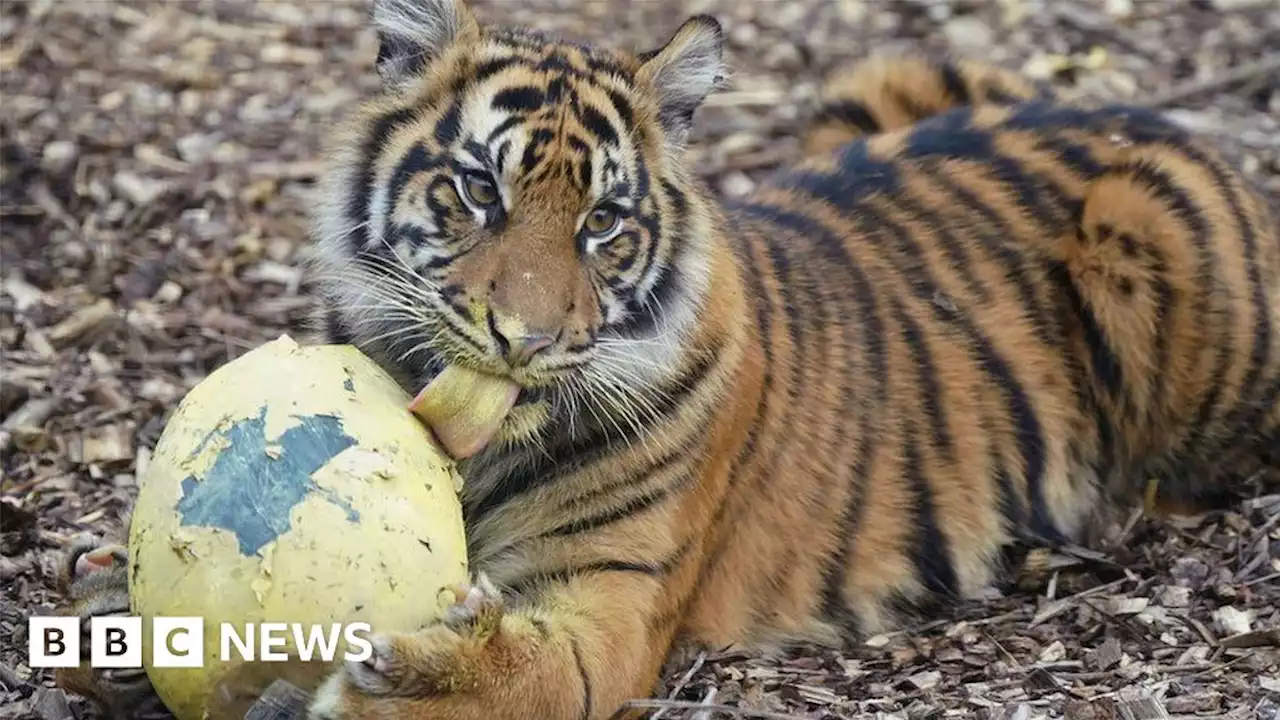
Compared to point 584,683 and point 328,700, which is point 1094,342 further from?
point 328,700

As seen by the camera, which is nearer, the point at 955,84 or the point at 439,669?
the point at 439,669

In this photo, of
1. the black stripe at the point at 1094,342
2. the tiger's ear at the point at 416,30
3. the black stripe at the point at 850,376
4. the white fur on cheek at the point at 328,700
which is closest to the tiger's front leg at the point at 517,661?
the white fur on cheek at the point at 328,700

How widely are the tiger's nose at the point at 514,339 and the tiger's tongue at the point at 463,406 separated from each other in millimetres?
86

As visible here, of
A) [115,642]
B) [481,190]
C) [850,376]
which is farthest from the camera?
[850,376]

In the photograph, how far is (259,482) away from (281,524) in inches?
3.6

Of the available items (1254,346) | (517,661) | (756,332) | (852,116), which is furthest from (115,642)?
(852,116)

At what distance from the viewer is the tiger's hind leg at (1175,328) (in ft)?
16.8

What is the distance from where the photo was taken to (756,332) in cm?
439

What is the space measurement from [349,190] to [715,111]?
378 cm

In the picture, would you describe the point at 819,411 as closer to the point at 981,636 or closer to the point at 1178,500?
the point at 981,636

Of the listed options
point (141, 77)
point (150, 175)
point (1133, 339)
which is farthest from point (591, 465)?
point (141, 77)

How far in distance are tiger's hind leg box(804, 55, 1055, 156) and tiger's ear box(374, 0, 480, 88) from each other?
2.29 meters

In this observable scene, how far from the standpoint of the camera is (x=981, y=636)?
449 centimetres

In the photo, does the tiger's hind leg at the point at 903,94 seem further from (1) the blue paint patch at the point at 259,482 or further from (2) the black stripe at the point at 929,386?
(1) the blue paint patch at the point at 259,482
